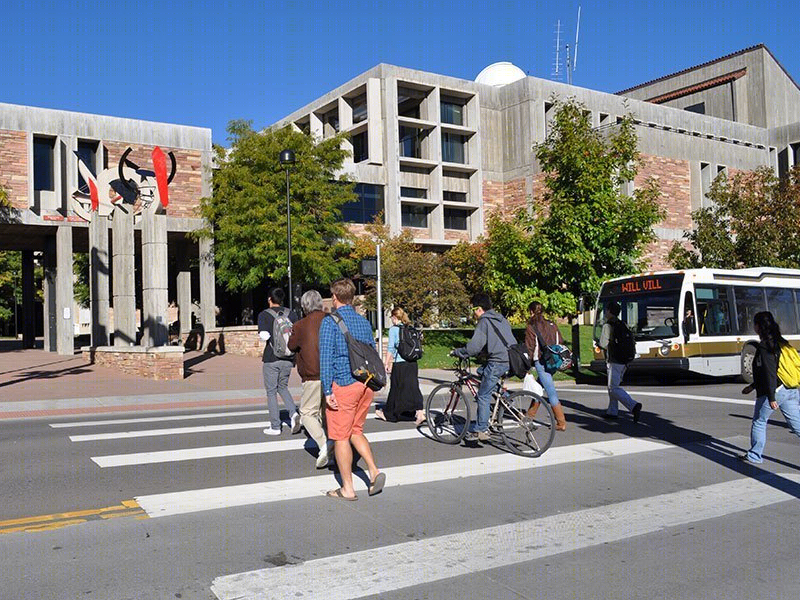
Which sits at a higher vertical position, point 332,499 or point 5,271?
point 5,271

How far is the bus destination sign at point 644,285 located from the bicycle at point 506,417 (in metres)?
9.78

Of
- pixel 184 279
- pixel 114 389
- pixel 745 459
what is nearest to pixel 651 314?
pixel 745 459

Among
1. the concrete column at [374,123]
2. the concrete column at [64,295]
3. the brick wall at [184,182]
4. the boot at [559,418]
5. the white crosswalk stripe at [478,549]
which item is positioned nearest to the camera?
the white crosswalk stripe at [478,549]

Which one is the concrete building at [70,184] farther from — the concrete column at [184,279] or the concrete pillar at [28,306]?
the concrete column at [184,279]

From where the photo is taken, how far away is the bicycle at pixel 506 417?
334 inches

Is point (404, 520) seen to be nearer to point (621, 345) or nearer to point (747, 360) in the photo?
point (621, 345)

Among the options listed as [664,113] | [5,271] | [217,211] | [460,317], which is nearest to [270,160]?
[217,211]

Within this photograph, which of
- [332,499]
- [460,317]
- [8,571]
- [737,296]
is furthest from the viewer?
[460,317]

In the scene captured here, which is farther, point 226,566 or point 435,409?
point 435,409

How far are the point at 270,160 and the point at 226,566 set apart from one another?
26871mm

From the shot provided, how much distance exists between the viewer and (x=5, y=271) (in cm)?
5566

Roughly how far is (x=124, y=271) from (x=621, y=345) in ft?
53.0

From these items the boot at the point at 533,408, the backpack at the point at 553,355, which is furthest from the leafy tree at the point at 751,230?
the boot at the point at 533,408

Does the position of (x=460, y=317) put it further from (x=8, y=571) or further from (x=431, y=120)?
(x=8, y=571)
